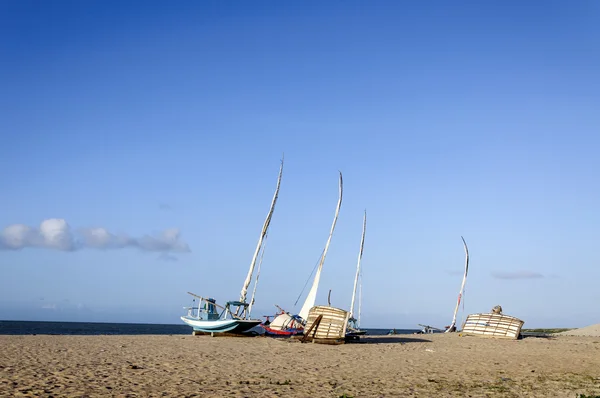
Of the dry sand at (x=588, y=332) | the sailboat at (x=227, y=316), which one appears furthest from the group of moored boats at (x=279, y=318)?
the dry sand at (x=588, y=332)

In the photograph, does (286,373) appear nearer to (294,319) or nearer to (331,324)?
(331,324)

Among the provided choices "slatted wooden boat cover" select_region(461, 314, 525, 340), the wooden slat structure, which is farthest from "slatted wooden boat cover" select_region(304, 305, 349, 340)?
"slatted wooden boat cover" select_region(461, 314, 525, 340)

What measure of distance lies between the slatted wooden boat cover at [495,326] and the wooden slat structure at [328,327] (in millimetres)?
18883

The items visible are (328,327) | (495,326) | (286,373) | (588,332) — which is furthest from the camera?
(588,332)

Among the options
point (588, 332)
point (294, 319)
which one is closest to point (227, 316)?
point (294, 319)

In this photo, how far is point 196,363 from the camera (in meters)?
22.0

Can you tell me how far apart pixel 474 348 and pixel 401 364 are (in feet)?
45.1

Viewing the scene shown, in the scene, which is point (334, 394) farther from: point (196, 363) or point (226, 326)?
point (226, 326)

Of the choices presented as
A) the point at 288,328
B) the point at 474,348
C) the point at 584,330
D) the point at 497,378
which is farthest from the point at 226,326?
the point at 584,330

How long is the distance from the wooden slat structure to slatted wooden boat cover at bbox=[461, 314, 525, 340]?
18.9 m

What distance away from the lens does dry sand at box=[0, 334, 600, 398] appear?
50.5 ft

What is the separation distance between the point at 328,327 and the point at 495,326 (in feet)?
65.8

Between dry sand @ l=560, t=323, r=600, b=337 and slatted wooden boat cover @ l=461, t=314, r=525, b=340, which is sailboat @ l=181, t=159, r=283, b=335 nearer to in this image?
slatted wooden boat cover @ l=461, t=314, r=525, b=340

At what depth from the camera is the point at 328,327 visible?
1393 inches
